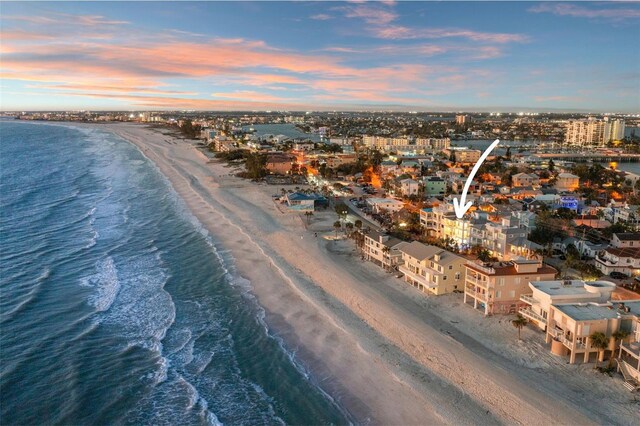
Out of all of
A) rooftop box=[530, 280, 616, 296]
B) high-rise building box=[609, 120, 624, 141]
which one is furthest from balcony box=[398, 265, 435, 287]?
high-rise building box=[609, 120, 624, 141]

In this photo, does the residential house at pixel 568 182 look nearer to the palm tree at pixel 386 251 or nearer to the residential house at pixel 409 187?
the residential house at pixel 409 187

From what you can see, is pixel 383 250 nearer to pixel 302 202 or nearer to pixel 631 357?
pixel 631 357

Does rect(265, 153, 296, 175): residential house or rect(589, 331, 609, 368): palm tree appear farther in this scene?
rect(265, 153, 296, 175): residential house

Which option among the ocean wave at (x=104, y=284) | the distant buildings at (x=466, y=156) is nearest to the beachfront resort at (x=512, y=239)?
the ocean wave at (x=104, y=284)

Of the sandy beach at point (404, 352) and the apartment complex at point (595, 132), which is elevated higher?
the apartment complex at point (595, 132)

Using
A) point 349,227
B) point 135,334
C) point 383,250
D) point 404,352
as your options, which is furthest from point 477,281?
point 135,334

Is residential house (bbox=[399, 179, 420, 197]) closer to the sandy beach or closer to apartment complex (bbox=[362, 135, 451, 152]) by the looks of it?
the sandy beach

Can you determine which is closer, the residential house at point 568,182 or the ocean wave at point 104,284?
the ocean wave at point 104,284
